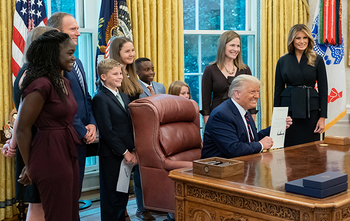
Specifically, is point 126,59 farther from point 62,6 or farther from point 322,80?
point 322,80

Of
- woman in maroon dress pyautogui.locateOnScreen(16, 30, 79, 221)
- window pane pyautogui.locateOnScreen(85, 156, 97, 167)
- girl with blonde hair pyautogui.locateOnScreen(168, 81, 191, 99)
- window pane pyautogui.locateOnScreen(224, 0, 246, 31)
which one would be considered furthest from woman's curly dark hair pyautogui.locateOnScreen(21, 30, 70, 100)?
window pane pyautogui.locateOnScreen(224, 0, 246, 31)

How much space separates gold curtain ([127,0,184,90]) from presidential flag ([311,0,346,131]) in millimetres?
1588

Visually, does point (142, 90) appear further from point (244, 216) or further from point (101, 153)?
point (244, 216)

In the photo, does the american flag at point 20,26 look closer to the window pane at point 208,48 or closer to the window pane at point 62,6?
the window pane at point 62,6

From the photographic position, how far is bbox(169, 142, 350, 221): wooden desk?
1385mm

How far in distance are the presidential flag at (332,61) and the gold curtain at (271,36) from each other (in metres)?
0.45

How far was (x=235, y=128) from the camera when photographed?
2.41m

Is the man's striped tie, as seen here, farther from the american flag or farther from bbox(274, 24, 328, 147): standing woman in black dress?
bbox(274, 24, 328, 147): standing woman in black dress

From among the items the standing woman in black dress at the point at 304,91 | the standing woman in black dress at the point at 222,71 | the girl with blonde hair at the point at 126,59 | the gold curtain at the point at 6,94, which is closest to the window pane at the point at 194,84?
the standing woman in black dress at the point at 222,71

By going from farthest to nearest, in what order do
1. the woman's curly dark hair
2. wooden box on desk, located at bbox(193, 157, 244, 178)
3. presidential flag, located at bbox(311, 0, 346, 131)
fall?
1. presidential flag, located at bbox(311, 0, 346, 131)
2. the woman's curly dark hair
3. wooden box on desk, located at bbox(193, 157, 244, 178)

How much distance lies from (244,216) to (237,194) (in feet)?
0.30

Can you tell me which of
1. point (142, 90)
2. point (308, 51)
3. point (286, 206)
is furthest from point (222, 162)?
point (308, 51)

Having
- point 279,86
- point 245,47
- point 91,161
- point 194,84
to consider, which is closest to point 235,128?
point 279,86

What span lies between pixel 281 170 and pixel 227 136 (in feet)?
1.69
